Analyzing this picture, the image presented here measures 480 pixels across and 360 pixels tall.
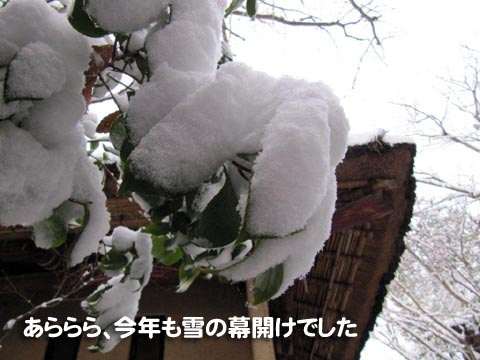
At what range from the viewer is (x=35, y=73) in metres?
0.36

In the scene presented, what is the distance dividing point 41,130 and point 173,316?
2.05 m

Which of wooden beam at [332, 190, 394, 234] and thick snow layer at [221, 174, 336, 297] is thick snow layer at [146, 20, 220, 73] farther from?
wooden beam at [332, 190, 394, 234]

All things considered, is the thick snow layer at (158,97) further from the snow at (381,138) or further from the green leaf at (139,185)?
the snow at (381,138)

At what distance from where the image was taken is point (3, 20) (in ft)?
1.32

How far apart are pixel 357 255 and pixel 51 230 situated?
1414 mm

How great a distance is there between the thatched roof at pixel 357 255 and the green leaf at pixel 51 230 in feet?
3.61

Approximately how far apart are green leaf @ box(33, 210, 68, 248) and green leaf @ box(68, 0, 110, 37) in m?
0.21

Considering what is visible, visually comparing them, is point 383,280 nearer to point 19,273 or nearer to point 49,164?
point 49,164

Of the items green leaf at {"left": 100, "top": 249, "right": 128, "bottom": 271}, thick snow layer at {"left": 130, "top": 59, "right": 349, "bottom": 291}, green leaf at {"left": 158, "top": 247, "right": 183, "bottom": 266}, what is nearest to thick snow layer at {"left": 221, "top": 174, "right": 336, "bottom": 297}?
thick snow layer at {"left": 130, "top": 59, "right": 349, "bottom": 291}

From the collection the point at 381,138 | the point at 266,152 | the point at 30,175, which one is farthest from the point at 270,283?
the point at 381,138

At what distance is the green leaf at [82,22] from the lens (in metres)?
0.40

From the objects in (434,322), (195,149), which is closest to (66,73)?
(195,149)

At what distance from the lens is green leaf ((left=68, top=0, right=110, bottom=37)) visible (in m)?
0.40

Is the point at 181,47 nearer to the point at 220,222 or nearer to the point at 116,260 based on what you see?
the point at 220,222
